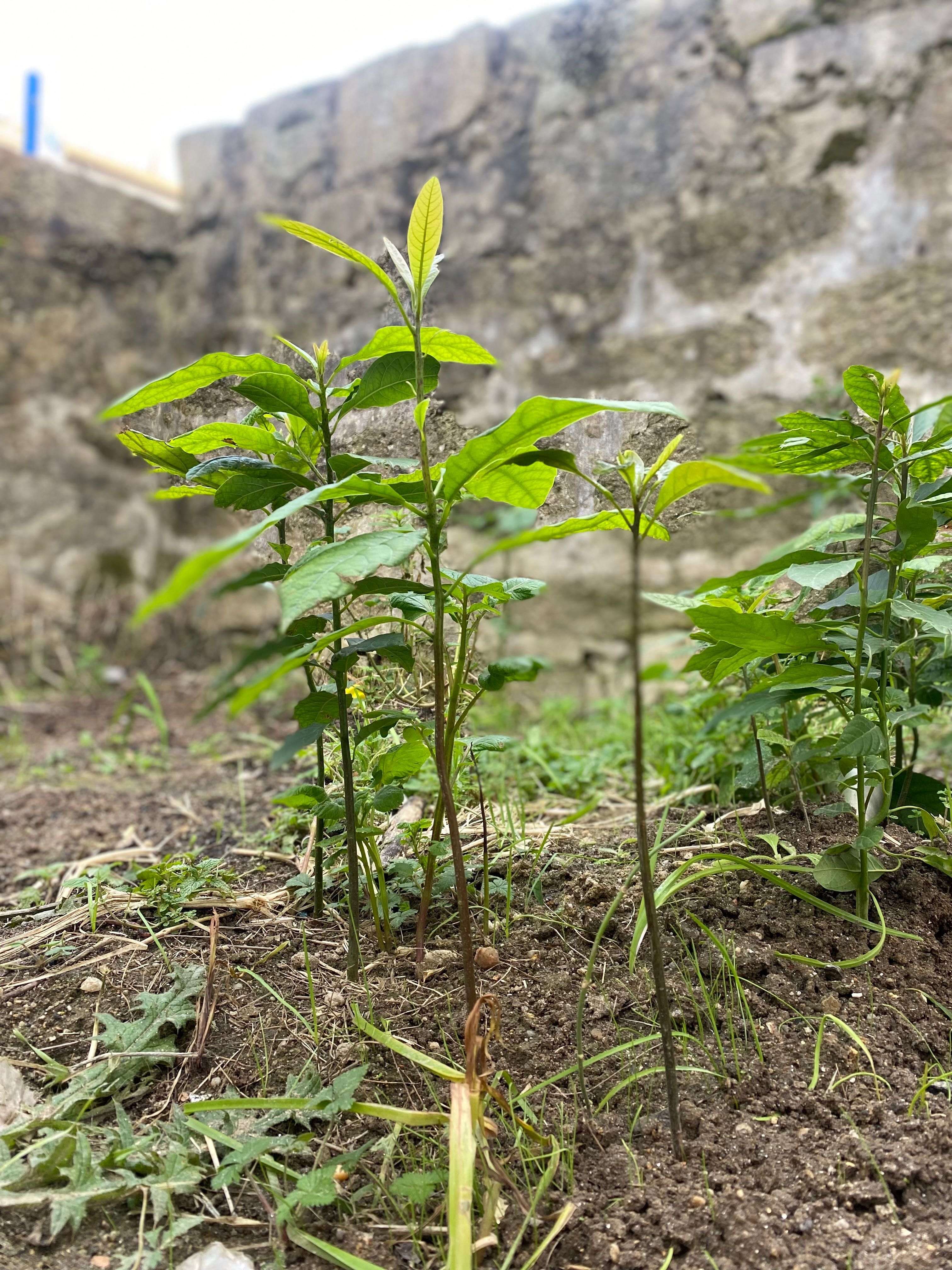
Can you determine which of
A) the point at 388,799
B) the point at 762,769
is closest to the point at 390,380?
the point at 388,799

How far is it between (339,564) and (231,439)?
37 cm

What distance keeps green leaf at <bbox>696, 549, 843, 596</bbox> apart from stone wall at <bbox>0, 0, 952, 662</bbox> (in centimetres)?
163

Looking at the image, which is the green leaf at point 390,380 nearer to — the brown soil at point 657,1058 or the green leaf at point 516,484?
the green leaf at point 516,484

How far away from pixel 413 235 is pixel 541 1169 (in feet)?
3.42

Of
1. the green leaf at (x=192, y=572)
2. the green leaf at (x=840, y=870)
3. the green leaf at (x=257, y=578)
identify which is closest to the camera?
the green leaf at (x=192, y=572)

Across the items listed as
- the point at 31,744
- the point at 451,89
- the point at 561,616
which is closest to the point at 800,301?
the point at 561,616

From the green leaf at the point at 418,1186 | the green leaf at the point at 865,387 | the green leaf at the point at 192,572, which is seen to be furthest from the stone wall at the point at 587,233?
the green leaf at the point at 418,1186

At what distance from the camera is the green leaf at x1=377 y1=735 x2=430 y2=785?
1149mm

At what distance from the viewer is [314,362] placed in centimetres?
115

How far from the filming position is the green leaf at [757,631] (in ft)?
3.54

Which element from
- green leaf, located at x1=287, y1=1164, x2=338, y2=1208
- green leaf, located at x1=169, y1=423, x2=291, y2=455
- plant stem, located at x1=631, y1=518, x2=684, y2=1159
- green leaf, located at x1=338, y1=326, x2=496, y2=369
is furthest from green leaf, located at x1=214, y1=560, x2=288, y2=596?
green leaf, located at x1=287, y1=1164, x2=338, y2=1208

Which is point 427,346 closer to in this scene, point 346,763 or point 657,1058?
point 346,763

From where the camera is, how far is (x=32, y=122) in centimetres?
405

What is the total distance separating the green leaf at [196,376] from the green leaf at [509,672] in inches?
16.5
